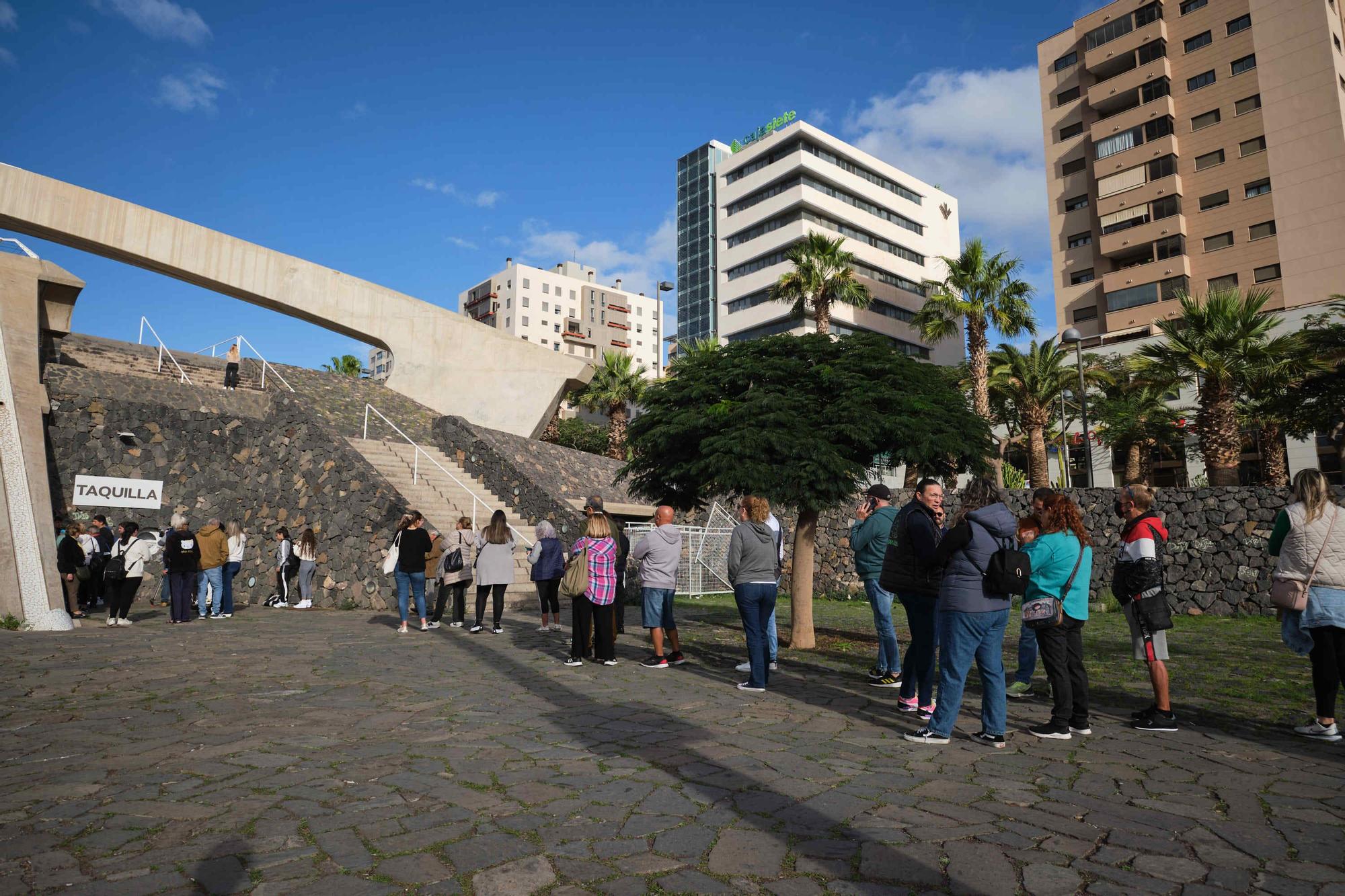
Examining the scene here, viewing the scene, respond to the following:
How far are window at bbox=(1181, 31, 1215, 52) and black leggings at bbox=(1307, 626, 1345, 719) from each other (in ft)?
175

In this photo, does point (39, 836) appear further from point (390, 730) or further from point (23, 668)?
point (23, 668)

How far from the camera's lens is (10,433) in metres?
12.0

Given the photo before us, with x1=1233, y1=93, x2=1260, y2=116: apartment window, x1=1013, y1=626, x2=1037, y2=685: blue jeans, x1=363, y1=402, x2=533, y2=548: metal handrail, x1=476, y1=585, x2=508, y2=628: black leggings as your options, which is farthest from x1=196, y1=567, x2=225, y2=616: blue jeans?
x1=1233, y1=93, x2=1260, y2=116: apartment window

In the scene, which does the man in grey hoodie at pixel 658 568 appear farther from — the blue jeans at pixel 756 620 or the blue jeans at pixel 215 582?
the blue jeans at pixel 215 582

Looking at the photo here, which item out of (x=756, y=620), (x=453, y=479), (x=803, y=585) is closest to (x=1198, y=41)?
(x=453, y=479)

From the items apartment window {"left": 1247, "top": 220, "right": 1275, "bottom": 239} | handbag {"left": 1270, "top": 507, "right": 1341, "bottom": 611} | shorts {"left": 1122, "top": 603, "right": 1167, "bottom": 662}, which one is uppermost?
apartment window {"left": 1247, "top": 220, "right": 1275, "bottom": 239}

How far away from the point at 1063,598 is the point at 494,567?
8.04 m

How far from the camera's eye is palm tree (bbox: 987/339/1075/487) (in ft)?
104

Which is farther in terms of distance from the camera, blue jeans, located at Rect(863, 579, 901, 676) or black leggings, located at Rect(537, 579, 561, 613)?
black leggings, located at Rect(537, 579, 561, 613)

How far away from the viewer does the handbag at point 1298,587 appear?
5027 millimetres

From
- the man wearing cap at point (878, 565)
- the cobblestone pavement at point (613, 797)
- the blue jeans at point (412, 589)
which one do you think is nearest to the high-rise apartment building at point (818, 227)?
the blue jeans at point (412, 589)

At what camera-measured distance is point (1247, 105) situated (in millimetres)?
42031

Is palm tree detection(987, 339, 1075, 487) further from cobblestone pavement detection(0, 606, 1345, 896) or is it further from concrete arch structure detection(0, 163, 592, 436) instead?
cobblestone pavement detection(0, 606, 1345, 896)

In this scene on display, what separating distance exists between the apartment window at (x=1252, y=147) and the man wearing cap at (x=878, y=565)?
1906 inches
